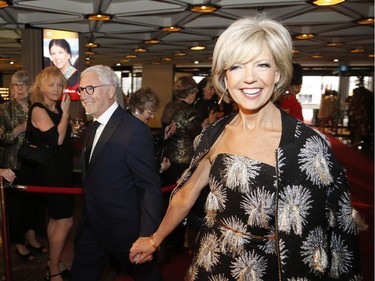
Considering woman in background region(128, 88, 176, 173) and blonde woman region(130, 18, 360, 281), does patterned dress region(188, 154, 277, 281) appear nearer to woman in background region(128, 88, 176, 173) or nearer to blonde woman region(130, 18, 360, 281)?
blonde woman region(130, 18, 360, 281)

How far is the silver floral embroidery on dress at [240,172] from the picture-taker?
1.39m

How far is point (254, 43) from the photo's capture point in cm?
134

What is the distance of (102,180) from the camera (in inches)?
88.0

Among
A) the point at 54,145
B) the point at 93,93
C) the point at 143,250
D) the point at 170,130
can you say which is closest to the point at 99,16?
the point at 170,130

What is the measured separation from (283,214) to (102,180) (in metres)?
1.26

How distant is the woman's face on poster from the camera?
31.2ft

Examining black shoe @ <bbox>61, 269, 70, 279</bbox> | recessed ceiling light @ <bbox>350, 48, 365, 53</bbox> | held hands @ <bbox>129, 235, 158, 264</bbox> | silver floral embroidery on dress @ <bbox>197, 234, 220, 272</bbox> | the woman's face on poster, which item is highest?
recessed ceiling light @ <bbox>350, 48, 365, 53</bbox>

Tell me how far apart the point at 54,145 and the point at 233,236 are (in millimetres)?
2050

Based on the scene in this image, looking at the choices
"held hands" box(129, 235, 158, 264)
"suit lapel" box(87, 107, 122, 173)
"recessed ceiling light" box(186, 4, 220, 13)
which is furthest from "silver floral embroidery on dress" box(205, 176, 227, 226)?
"recessed ceiling light" box(186, 4, 220, 13)

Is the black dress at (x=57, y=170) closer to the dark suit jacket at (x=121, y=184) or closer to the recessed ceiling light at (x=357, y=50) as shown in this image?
the dark suit jacket at (x=121, y=184)

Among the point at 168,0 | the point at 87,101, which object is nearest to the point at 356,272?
the point at 87,101

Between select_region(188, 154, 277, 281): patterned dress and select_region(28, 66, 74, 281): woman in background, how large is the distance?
1.93m

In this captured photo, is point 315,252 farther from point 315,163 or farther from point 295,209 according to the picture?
point 315,163

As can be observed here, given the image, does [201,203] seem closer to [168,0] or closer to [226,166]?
[226,166]
